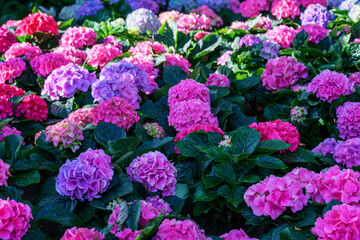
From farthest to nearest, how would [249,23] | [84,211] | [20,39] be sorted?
[249,23], [20,39], [84,211]

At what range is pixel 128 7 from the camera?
16.8 feet

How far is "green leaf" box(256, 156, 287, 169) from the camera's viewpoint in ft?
6.91

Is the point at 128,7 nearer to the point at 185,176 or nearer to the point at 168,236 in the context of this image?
the point at 185,176

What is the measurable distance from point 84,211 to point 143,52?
183 cm

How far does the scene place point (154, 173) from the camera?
81.7 inches

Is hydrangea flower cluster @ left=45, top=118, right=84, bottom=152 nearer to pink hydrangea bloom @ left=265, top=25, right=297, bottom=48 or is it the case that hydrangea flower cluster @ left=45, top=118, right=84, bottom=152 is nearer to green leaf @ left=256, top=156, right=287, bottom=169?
green leaf @ left=256, top=156, right=287, bottom=169

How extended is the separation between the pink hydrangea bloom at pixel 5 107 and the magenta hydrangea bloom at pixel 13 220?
1.22m

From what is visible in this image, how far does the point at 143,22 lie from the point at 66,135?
2.21 metres

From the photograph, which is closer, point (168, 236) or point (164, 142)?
point (168, 236)

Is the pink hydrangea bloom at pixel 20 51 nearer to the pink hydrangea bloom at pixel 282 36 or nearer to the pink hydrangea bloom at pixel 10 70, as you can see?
the pink hydrangea bloom at pixel 10 70

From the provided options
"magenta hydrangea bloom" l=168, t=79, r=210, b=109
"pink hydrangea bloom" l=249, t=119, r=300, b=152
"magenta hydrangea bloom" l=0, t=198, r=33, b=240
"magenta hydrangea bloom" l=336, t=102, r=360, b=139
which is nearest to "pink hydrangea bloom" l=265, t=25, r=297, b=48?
"magenta hydrangea bloom" l=336, t=102, r=360, b=139

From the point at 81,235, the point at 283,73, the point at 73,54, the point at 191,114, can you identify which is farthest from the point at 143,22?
the point at 81,235

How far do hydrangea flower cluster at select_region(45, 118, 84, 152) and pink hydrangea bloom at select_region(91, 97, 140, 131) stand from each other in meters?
0.18

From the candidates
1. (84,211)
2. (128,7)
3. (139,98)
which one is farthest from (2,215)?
(128,7)
